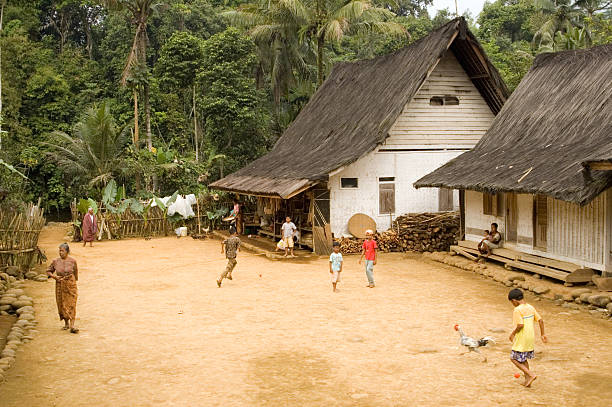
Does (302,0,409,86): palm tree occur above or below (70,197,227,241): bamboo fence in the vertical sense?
above

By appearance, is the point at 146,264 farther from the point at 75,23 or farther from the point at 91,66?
the point at 75,23

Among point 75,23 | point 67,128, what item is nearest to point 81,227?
point 67,128

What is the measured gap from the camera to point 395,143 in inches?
810

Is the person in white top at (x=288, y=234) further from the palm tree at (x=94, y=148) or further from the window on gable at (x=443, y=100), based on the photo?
the palm tree at (x=94, y=148)

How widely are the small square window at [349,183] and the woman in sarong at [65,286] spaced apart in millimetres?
10707

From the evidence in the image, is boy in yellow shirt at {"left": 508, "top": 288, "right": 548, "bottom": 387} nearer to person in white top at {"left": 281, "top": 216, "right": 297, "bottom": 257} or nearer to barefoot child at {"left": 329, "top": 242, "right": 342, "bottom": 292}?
barefoot child at {"left": 329, "top": 242, "right": 342, "bottom": 292}

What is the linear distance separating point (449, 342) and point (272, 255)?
33.1 ft

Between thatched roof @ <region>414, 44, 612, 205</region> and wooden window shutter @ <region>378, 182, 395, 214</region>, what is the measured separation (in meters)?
2.21

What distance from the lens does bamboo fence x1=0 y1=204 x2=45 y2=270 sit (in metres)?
15.0

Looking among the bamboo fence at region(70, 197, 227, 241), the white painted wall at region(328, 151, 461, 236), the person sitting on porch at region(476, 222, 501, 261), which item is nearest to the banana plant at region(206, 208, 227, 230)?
the bamboo fence at region(70, 197, 227, 241)

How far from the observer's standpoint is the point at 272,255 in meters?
19.3

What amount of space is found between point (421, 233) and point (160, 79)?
1932 cm

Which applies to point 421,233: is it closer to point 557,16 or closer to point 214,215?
point 214,215

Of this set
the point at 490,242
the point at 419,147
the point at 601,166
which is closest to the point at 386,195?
the point at 419,147
